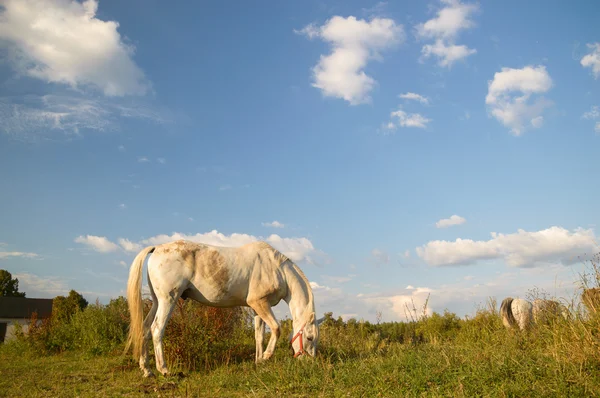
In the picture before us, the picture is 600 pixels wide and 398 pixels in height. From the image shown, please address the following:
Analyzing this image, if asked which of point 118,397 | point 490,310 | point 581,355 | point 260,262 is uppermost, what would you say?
point 260,262

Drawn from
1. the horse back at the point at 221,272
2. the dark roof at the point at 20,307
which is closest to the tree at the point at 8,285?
the dark roof at the point at 20,307

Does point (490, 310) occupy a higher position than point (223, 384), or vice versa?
point (490, 310)

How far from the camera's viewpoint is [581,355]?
20.6 ft

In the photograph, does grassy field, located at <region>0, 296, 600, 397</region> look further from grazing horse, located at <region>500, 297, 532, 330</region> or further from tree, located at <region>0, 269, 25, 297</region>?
tree, located at <region>0, 269, 25, 297</region>

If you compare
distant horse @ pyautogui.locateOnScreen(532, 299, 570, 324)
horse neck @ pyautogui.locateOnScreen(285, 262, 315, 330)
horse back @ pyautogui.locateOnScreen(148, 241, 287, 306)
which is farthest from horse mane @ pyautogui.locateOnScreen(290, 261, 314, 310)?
distant horse @ pyautogui.locateOnScreen(532, 299, 570, 324)

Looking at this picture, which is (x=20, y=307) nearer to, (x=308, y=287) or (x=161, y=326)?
(x=161, y=326)

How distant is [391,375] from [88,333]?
11.6 meters

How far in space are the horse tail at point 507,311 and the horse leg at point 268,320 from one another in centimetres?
676

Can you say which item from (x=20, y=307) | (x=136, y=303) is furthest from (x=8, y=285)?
(x=136, y=303)

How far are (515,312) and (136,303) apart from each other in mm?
9502

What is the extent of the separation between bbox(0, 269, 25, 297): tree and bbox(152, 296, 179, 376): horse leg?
4313 cm

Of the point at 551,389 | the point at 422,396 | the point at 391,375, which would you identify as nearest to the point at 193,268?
the point at 391,375

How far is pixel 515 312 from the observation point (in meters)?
12.0

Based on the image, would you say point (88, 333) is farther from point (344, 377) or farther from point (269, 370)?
point (344, 377)
